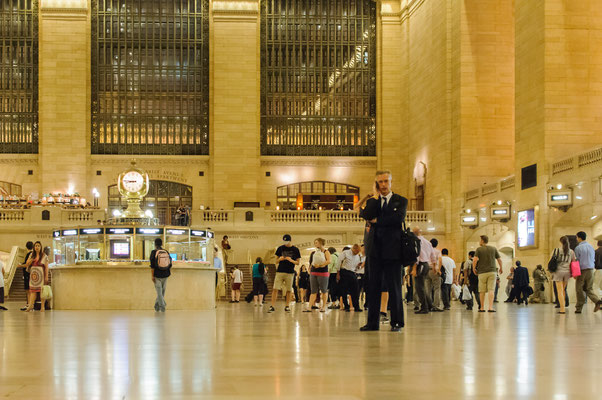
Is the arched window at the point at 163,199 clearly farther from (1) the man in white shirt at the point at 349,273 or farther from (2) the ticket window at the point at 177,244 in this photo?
(1) the man in white shirt at the point at 349,273

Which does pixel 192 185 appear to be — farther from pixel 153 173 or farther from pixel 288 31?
pixel 288 31

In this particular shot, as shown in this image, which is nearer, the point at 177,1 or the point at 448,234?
the point at 448,234

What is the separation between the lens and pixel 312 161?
4281cm

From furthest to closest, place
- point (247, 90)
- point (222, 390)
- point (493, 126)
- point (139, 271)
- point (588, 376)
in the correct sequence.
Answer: point (247, 90), point (493, 126), point (139, 271), point (588, 376), point (222, 390)

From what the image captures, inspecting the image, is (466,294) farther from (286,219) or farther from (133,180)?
(286,219)

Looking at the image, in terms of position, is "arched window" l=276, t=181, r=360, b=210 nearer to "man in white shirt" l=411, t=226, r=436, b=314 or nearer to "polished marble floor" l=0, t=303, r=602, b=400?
"man in white shirt" l=411, t=226, r=436, b=314

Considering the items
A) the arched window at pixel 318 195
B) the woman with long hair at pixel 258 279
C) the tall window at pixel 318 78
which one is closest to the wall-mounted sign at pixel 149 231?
the woman with long hair at pixel 258 279

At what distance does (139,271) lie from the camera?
59.8ft

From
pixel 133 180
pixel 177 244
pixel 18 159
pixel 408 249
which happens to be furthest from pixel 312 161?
pixel 408 249

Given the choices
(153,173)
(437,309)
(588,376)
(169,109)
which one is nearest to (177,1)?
(169,109)

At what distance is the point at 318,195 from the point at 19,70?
14848 mm

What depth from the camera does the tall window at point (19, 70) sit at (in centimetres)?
4169

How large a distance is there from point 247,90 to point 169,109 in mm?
3806

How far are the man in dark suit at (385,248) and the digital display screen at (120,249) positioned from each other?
1013 centimetres
